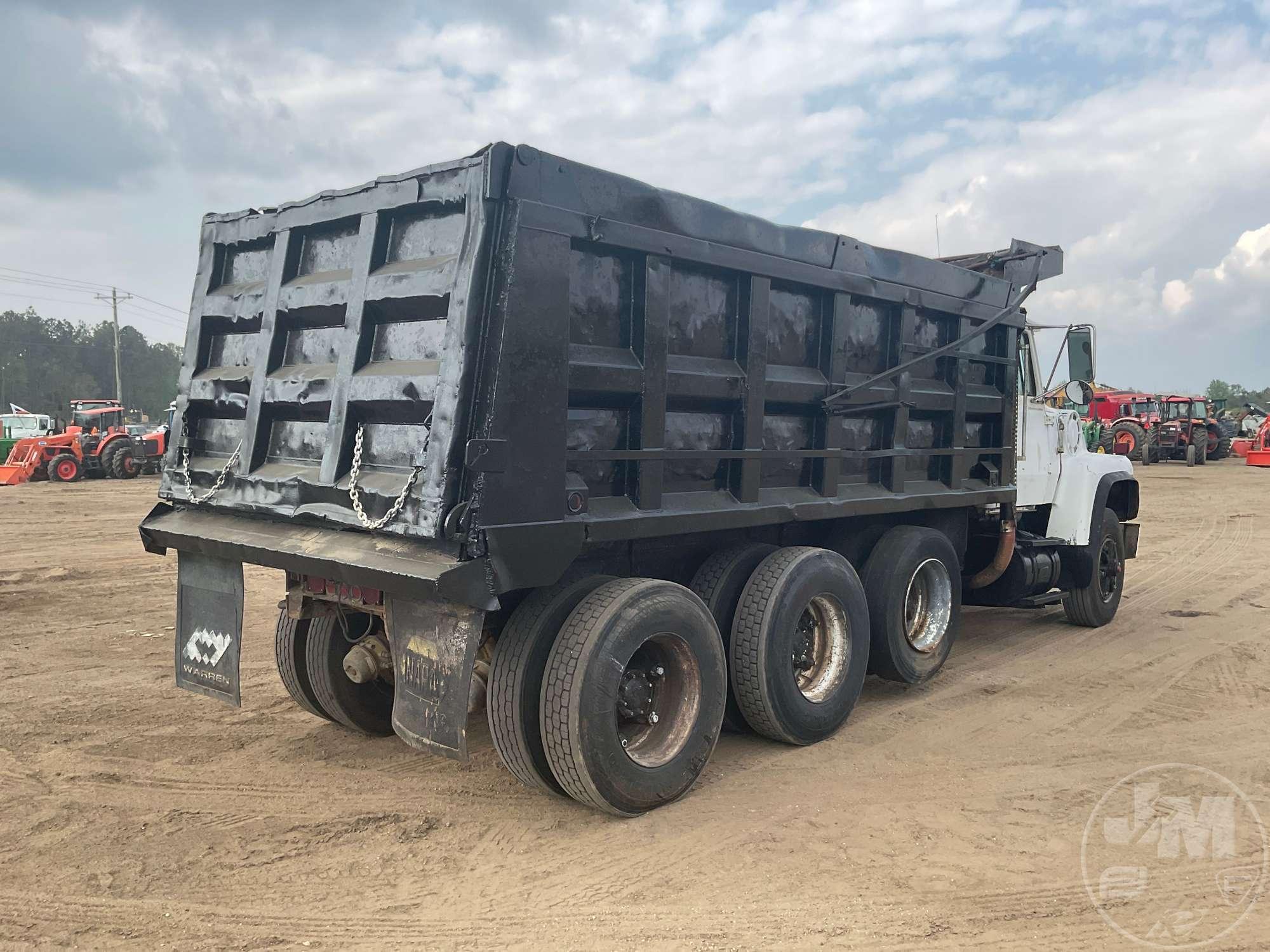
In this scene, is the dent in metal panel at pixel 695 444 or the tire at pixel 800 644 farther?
the tire at pixel 800 644

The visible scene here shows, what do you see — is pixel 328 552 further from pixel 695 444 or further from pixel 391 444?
pixel 695 444

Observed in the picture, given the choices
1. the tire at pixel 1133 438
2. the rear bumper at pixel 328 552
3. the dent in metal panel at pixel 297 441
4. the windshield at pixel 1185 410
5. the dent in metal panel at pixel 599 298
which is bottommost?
the rear bumper at pixel 328 552

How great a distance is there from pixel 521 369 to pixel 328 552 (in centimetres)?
118

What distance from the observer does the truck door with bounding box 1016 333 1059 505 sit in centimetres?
756

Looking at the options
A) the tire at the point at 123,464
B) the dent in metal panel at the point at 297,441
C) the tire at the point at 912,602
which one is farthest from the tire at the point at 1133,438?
the dent in metal panel at the point at 297,441

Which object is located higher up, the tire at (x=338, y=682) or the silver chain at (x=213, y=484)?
the silver chain at (x=213, y=484)

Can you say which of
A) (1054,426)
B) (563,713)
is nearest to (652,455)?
(563,713)

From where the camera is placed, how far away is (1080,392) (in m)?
7.39

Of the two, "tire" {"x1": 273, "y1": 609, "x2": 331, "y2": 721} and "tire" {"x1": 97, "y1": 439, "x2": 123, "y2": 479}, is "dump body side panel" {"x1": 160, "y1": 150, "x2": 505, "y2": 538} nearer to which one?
"tire" {"x1": 273, "y1": 609, "x2": 331, "y2": 721}

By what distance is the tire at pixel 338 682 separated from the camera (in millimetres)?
5164

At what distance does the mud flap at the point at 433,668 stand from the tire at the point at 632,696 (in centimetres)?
38

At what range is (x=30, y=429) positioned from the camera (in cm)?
2952

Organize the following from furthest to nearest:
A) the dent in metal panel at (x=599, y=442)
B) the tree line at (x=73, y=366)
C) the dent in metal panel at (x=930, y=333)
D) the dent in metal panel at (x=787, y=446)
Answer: the tree line at (x=73, y=366), the dent in metal panel at (x=930, y=333), the dent in metal panel at (x=787, y=446), the dent in metal panel at (x=599, y=442)

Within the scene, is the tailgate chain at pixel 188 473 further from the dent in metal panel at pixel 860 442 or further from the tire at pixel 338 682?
the dent in metal panel at pixel 860 442
